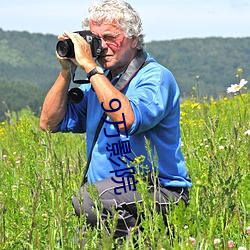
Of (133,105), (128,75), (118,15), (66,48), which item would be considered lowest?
(133,105)

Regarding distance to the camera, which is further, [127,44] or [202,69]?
[202,69]

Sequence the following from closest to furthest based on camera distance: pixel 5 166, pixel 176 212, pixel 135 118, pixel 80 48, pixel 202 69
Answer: pixel 176 212
pixel 135 118
pixel 80 48
pixel 5 166
pixel 202 69

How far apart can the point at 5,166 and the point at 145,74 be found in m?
2.16

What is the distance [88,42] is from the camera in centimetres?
337

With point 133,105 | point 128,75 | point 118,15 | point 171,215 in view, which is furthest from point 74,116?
point 171,215

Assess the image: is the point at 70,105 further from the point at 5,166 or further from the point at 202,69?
the point at 202,69

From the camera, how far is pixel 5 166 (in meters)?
5.25

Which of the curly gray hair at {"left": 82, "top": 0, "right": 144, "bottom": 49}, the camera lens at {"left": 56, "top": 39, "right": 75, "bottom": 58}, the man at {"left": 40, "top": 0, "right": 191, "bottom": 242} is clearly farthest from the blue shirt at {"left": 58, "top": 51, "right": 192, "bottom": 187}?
the camera lens at {"left": 56, "top": 39, "right": 75, "bottom": 58}

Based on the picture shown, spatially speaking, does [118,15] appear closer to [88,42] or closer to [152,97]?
[88,42]

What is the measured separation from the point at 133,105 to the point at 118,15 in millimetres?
565

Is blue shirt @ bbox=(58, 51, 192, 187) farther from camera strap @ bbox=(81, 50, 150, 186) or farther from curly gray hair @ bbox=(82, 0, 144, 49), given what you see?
curly gray hair @ bbox=(82, 0, 144, 49)

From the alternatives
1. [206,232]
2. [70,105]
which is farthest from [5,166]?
[206,232]

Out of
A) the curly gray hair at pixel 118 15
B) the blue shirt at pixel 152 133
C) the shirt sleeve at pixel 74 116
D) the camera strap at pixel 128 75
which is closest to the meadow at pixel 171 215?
the blue shirt at pixel 152 133

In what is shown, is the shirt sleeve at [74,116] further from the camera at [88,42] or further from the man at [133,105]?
the camera at [88,42]
